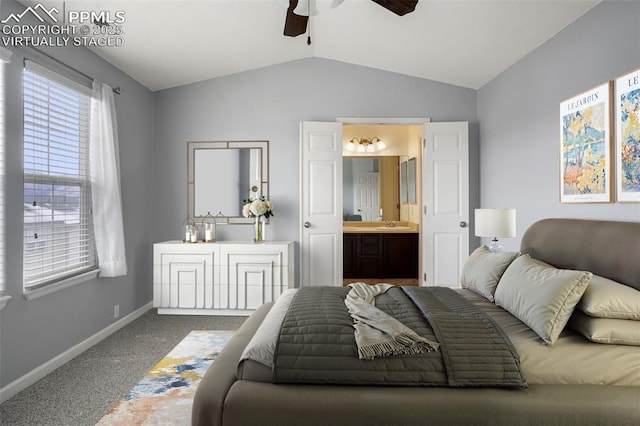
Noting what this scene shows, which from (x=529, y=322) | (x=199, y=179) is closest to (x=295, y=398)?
(x=529, y=322)

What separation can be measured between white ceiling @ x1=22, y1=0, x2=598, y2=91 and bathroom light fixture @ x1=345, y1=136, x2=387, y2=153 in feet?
5.88

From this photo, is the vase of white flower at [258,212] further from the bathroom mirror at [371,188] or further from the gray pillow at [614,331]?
the gray pillow at [614,331]

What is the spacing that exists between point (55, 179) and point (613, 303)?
3.60m

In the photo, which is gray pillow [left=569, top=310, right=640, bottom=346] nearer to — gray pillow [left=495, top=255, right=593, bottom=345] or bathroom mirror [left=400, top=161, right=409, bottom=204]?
gray pillow [left=495, top=255, right=593, bottom=345]

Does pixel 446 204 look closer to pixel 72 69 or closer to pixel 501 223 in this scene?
pixel 501 223

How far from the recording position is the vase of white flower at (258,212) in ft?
14.9

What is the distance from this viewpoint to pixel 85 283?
11.4 feet

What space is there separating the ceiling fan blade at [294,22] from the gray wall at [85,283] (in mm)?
1753

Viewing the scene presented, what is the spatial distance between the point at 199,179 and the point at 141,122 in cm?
88

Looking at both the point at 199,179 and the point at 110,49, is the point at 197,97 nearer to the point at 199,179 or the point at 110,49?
the point at 199,179

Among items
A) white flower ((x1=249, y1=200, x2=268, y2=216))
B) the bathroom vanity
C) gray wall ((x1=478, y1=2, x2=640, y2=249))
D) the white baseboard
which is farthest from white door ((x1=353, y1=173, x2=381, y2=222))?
the white baseboard

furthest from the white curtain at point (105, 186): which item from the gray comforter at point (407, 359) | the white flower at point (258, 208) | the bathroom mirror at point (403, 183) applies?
the bathroom mirror at point (403, 183)

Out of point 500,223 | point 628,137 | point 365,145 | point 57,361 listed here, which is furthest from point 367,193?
point 57,361

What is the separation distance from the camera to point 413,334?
6.04ft
